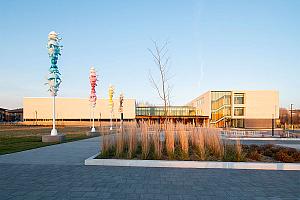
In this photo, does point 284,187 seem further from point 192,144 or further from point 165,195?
point 192,144

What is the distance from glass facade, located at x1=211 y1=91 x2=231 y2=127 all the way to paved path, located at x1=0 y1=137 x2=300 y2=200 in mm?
43241

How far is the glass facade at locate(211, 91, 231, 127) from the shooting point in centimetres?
4928

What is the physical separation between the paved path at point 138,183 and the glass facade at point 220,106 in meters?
43.2

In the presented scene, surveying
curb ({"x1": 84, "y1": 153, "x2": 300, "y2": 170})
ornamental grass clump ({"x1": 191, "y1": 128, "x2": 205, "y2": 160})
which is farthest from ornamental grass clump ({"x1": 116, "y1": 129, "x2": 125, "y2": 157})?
ornamental grass clump ({"x1": 191, "y1": 128, "x2": 205, "y2": 160})

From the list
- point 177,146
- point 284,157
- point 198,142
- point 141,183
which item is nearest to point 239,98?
point 284,157

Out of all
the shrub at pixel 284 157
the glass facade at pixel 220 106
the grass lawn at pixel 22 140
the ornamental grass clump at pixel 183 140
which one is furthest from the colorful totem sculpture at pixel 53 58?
the glass facade at pixel 220 106

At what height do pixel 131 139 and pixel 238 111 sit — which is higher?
pixel 238 111

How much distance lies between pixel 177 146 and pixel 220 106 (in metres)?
43.6

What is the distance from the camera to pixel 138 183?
562cm

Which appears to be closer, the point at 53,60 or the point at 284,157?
the point at 284,157

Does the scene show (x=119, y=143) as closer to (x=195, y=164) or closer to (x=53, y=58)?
(x=195, y=164)

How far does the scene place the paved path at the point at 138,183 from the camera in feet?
15.8

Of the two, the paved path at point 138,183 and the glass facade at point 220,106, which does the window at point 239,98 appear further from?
the paved path at point 138,183

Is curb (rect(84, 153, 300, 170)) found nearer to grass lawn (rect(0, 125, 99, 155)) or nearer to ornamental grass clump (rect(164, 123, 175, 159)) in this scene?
ornamental grass clump (rect(164, 123, 175, 159))
